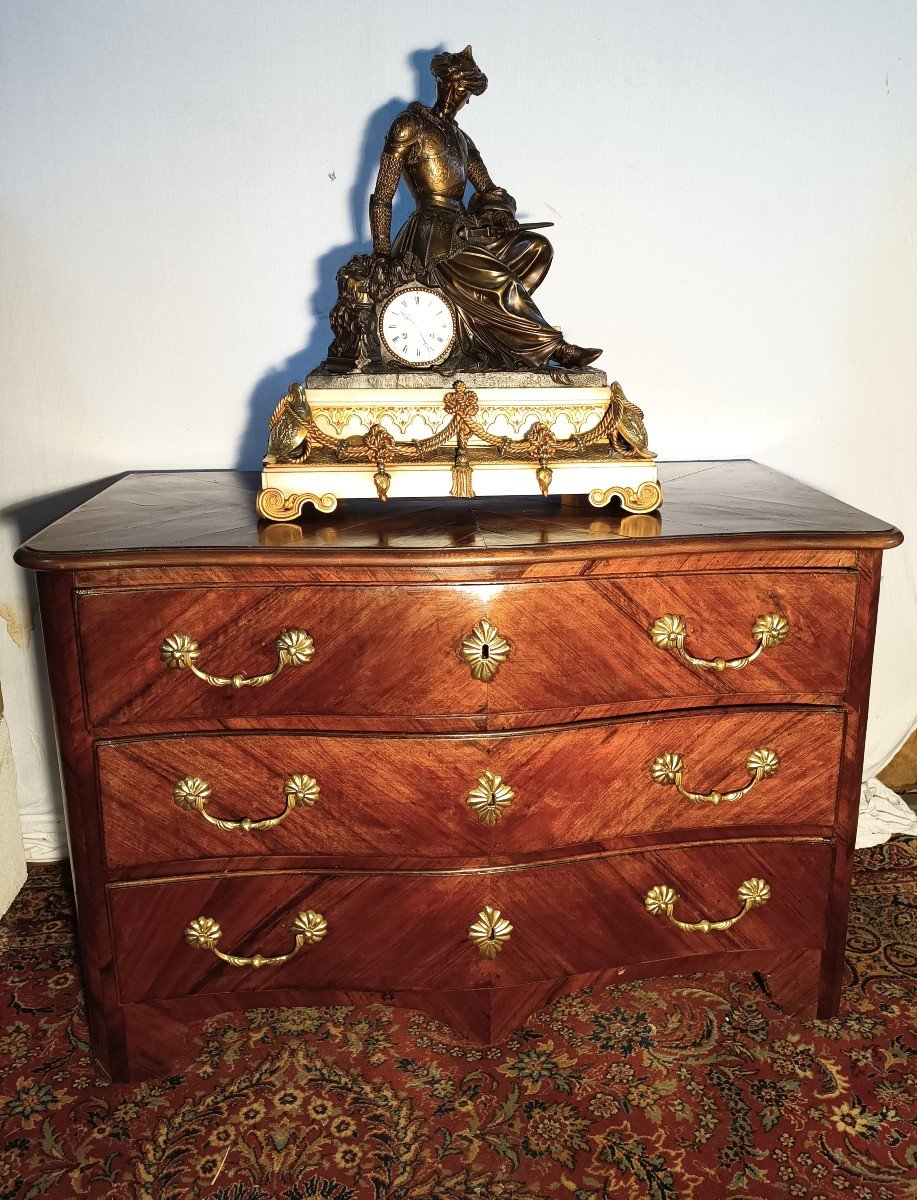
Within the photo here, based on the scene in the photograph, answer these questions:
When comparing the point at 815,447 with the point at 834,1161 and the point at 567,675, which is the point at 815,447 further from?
the point at 834,1161

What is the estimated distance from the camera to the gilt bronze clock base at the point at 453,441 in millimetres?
1645

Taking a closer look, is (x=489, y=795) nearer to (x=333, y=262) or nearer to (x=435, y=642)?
(x=435, y=642)

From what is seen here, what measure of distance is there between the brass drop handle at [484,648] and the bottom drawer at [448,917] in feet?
1.24

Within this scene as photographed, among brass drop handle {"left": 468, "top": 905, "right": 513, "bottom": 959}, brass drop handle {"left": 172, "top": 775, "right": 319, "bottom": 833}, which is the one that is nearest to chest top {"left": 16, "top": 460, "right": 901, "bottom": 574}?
brass drop handle {"left": 172, "top": 775, "right": 319, "bottom": 833}

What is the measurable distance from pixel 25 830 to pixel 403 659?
1.39 meters

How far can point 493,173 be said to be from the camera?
2.10 meters

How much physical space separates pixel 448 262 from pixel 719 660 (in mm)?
825

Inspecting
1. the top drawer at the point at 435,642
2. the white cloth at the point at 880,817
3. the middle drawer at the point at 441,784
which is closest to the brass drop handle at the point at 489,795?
the middle drawer at the point at 441,784

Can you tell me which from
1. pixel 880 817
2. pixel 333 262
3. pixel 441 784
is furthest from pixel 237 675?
pixel 880 817

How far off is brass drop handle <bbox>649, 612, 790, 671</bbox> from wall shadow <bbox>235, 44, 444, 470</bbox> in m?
1.02

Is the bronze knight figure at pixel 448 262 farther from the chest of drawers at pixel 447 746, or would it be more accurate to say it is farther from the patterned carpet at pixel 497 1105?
the patterned carpet at pixel 497 1105

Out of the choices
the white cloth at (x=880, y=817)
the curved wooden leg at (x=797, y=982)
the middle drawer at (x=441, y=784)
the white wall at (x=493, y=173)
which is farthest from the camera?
the white cloth at (x=880, y=817)

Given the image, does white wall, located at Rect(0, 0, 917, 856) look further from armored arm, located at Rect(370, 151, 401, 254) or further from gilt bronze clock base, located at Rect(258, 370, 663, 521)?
gilt bronze clock base, located at Rect(258, 370, 663, 521)

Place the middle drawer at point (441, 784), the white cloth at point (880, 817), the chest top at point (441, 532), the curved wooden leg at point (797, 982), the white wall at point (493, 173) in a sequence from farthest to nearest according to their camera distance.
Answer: the white cloth at point (880, 817) < the white wall at point (493, 173) < the curved wooden leg at point (797, 982) < the middle drawer at point (441, 784) < the chest top at point (441, 532)
